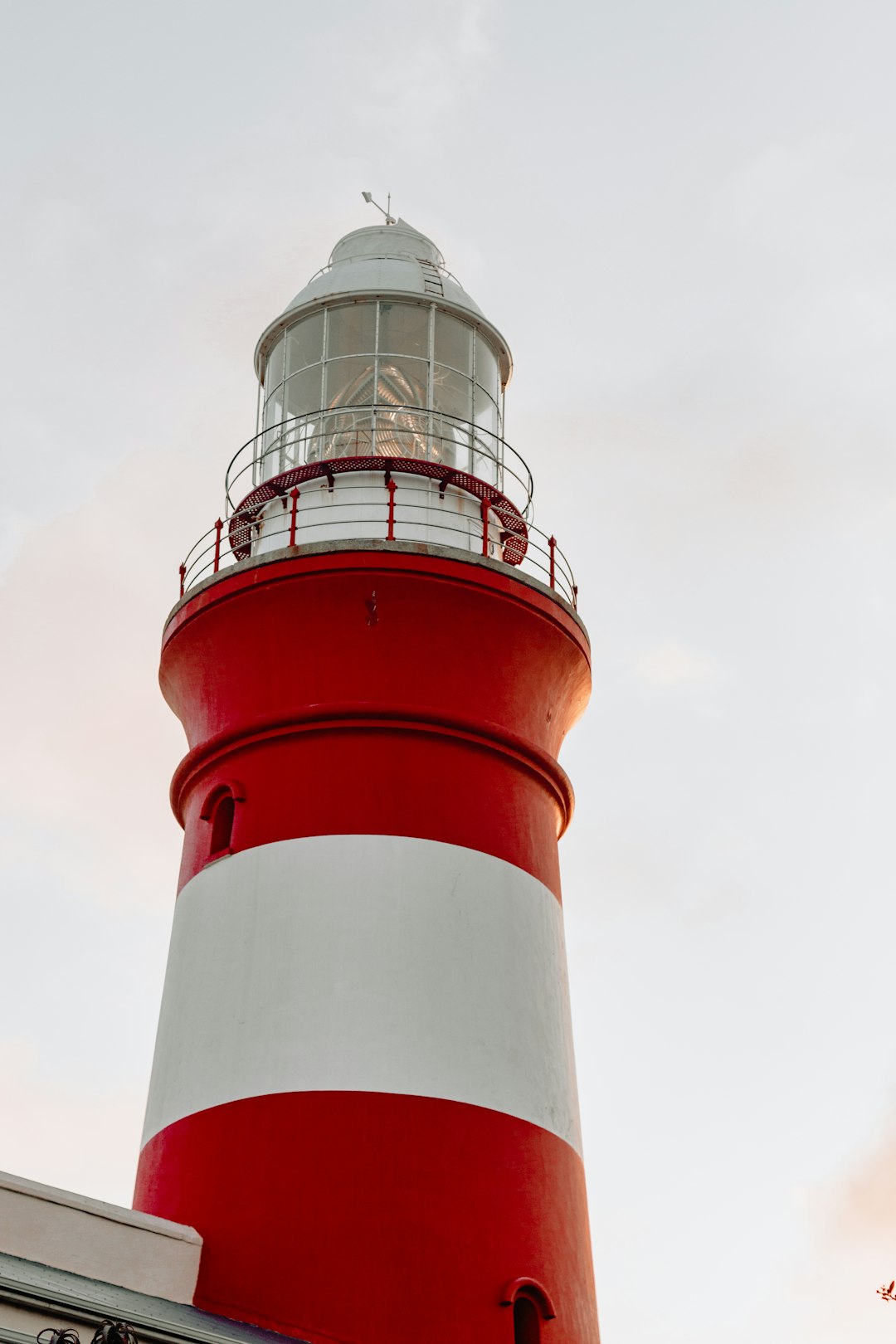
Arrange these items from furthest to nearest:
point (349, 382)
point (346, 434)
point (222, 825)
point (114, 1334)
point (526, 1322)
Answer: point (349, 382), point (346, 434), point (222, 825), point (526, 1322), point (114, 1334)

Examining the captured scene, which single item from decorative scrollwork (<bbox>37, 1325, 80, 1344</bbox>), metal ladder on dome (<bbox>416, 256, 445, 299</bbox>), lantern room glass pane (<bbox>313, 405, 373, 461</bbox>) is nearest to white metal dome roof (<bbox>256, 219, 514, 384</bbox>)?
metal ladder on dome (<bbox>416, 256, 445, 299</bbox>)

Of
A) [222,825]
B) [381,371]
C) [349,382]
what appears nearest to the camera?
[222,825]

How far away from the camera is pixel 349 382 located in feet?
45.2

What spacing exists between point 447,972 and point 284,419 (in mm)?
5520

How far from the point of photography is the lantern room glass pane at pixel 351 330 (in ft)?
44.9

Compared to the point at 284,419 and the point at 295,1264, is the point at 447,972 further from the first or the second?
the point at 284,419

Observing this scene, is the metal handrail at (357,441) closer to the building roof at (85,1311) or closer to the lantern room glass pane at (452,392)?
the lantern room glass pane at (452,392)

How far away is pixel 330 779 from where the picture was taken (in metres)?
11.2

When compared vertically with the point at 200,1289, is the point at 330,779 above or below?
above

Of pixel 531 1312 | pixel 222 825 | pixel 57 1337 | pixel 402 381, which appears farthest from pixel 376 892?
pixel 402 381

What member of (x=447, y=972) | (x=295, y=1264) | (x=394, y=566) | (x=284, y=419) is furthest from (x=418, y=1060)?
(x=284, y=419)

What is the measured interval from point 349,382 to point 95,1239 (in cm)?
767

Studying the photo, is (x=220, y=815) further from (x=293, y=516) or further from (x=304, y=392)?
(x=304, y=392)

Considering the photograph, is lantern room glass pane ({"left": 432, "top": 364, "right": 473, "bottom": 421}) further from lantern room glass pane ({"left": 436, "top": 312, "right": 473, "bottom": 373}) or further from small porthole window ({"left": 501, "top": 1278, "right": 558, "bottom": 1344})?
small porthole window ({"left": 501, "top": 1278, "right": 558, "bottom": 1344})
